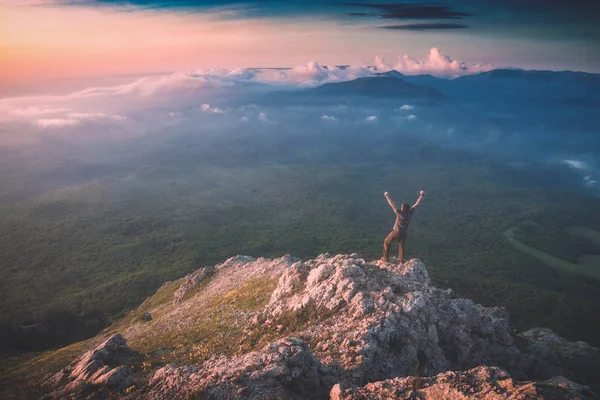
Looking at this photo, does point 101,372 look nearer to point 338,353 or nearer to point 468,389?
point 338,353

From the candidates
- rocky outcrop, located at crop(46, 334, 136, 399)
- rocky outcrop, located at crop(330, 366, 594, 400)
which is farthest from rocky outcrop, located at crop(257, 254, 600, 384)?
rocky outcrop, located at crop(46, 334, 136, 399)

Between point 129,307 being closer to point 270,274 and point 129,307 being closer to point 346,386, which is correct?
point 270,274

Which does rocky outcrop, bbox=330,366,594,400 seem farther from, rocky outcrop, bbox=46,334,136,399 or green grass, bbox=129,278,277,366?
rocky outcrop, bbox=46,334,136,399

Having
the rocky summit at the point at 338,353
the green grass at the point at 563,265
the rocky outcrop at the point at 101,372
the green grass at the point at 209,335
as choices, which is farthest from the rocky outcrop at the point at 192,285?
the green grass at the point at 563,265

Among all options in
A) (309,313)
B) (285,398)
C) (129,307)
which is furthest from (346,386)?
(129,307)

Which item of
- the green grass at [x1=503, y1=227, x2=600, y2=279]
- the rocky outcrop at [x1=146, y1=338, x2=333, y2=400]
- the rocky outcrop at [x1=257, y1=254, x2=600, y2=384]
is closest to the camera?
the rocky outcrop at [x1=146, y1=338, x2=333, y2=400]

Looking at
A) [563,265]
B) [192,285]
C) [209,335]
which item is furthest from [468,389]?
[563,265]
